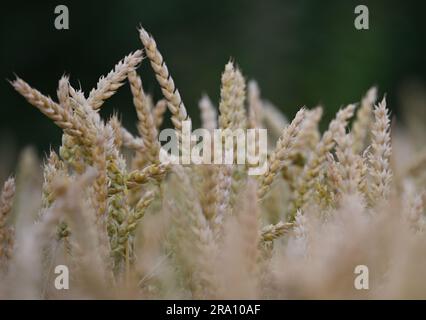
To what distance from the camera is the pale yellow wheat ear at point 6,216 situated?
851 millimetres

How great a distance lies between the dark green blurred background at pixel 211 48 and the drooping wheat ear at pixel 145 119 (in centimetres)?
539

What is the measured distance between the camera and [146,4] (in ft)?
21.4

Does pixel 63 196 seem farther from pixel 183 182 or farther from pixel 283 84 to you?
pixel 283 84

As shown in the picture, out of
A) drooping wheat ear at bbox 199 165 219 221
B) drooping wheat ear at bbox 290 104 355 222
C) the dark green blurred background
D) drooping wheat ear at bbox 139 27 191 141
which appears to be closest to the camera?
drooping wheat ear at bbox 199 165 219 221

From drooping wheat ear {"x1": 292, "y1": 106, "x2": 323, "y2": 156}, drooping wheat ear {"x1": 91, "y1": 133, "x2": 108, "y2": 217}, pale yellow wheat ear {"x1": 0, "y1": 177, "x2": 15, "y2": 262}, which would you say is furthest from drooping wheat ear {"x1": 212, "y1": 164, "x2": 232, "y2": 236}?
drooping wheat ear {"x1": 292, "y1": 106, "x2": 323, "y2": 156}

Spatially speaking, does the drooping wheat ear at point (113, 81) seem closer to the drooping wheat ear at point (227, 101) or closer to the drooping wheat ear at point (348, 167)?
the drooping wheat ear at point (227, 101)

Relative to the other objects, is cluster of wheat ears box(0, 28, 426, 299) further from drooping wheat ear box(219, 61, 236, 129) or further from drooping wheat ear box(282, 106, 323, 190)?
drooping wheat ear box(282, 106, 323, 190)

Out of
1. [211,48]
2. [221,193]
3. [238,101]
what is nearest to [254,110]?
[238,101]

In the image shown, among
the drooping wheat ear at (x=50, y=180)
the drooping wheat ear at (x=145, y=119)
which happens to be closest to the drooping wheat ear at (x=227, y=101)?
the drooping wheat ear at (x=145, y=119)

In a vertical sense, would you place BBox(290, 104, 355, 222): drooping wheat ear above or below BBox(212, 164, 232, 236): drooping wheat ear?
above

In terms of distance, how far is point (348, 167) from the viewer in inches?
33.4

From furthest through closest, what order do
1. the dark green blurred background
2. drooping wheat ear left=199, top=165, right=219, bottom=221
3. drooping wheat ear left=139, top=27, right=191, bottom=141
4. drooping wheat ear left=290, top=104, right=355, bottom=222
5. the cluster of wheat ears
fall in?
the dark green blurred background, drooping wheat ear left=290, top=104, right=355, bottom=222, drooping wheat ear left=139, top=27, right=191, bottom=141, drooping wheat ear left=199, top=165, right=219, bottom=221, the cluster of wheat ears

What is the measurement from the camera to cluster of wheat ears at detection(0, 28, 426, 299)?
65 centimetres
